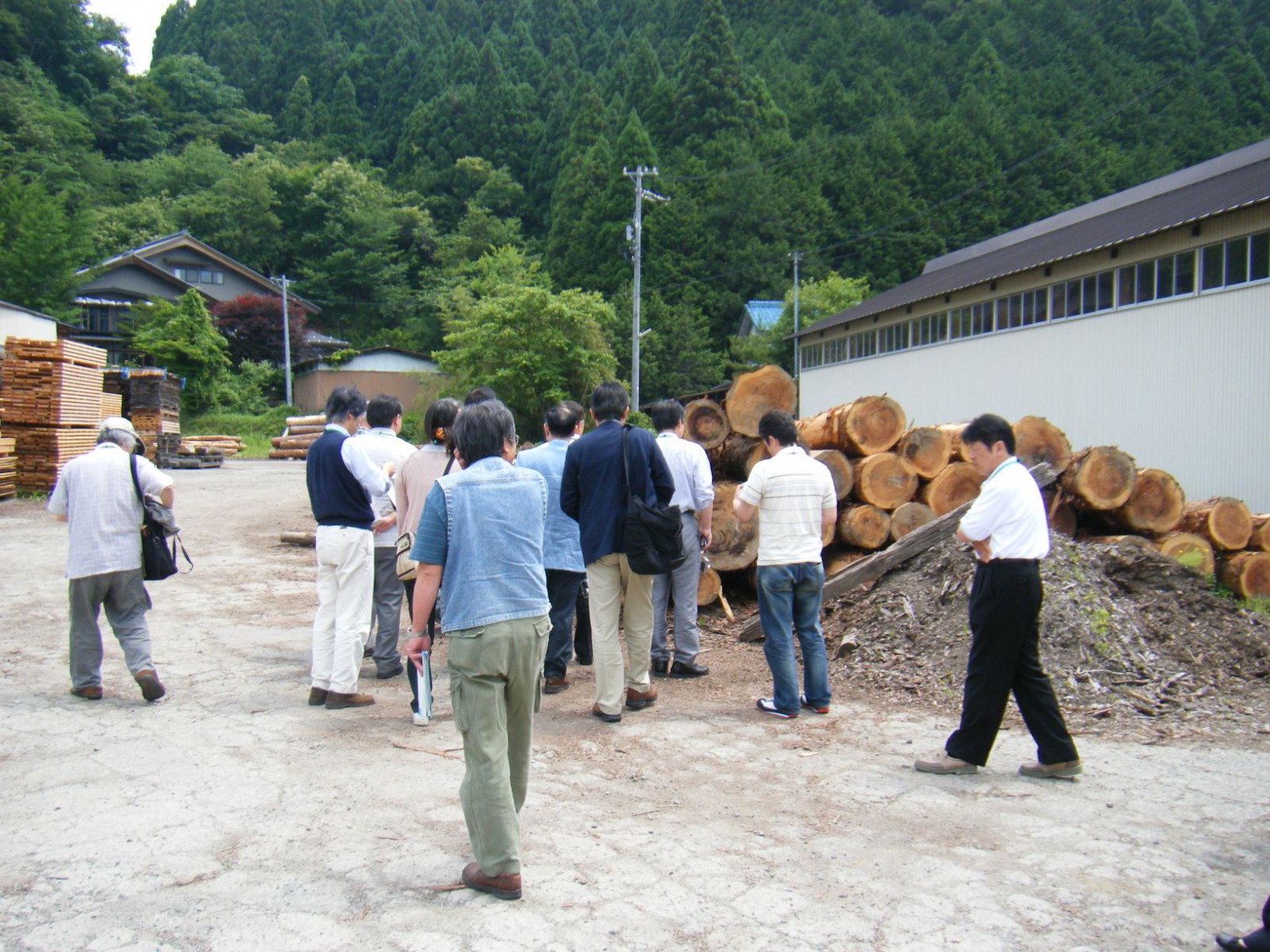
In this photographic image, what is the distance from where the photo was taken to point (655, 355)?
1954 inches

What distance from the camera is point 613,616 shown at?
583 cm

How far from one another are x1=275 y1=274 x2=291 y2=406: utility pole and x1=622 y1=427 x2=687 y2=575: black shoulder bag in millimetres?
42420

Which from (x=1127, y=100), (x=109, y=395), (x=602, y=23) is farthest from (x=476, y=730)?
(x=602, y=23)

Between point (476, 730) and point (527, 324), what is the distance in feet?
107

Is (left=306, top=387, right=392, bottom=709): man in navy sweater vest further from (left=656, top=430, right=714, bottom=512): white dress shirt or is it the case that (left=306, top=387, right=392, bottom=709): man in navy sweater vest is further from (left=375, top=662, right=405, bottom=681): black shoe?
(left=656, top=430, right=714, bottom=512): white dress shirt

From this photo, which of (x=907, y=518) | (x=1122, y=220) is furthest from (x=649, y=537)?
(x=1122, y=220)

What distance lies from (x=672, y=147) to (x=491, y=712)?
62.8 meters

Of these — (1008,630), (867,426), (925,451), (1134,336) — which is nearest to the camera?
(1008,630)

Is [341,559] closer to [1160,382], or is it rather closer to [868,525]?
[868,525]

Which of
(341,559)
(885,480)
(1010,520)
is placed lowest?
(341,559)

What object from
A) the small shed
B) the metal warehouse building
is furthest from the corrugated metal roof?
the small shed

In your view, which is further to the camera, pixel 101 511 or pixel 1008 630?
pixel 101 511

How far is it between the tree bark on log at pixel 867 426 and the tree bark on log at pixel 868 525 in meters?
0.55

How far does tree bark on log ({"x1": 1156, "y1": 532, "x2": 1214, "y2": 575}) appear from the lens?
31.1 ft
